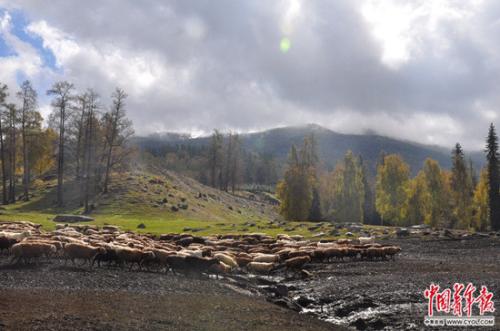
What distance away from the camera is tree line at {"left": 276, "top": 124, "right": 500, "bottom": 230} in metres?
84.4

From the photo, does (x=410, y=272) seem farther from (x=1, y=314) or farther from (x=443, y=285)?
(x=1, y=314)

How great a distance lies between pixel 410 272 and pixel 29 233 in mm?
27098

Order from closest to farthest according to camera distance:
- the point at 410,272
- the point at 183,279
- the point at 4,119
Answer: the point at 183,279
the point at 410,272
the point at 4,119

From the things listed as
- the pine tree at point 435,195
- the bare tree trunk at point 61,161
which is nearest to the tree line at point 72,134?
the bare tree trunk at point 61,161

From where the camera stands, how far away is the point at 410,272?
1078 inches

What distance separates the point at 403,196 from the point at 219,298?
245 feet

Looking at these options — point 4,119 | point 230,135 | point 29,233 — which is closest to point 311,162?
point 230,135

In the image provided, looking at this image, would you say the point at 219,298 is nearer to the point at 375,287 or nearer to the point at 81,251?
the point at 375,287

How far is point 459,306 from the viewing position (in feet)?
56.3

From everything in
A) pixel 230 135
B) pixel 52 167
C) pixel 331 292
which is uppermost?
pixel 230 135

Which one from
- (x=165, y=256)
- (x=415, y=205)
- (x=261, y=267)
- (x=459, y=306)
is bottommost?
(x=261, y=267)

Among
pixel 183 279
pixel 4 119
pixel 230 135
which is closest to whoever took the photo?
pixel 183 279

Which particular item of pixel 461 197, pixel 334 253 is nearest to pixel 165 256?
pixel 334 253

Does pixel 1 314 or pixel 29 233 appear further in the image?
pixel 29 233
